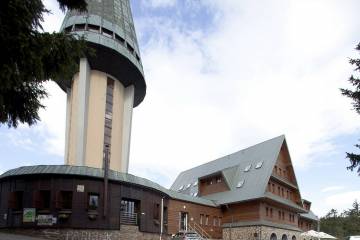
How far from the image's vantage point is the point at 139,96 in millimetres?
46500

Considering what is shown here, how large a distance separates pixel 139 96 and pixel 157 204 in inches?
564

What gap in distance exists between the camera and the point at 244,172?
4775 cm

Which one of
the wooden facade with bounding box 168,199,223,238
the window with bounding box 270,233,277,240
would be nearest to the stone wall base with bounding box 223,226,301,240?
the window with bounding box 270,233,277,240

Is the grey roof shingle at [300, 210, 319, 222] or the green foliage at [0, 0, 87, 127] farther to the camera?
the grey roof shingle at [300, 210, 319, 222]

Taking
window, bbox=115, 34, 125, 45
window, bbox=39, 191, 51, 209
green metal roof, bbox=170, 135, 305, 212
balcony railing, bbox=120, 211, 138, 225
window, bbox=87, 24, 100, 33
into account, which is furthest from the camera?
green metal roof, bbox=170, 135, 305, 212

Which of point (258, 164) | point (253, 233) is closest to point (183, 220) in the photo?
point (253, 233)

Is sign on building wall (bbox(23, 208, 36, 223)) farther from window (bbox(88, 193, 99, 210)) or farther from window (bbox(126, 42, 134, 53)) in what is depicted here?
window (bbox(126, 42, 134, 53))

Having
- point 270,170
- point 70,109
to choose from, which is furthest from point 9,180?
point 270,170

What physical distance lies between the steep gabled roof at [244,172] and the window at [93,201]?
55.3 ft

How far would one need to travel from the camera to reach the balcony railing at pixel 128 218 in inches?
1259

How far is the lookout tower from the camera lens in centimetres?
3916

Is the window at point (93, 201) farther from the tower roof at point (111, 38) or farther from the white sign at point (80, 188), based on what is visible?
the tower roof at point (111, 38)

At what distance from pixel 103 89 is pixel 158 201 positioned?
1177 cm

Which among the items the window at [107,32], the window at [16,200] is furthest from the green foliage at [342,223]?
the window at [16,200]
